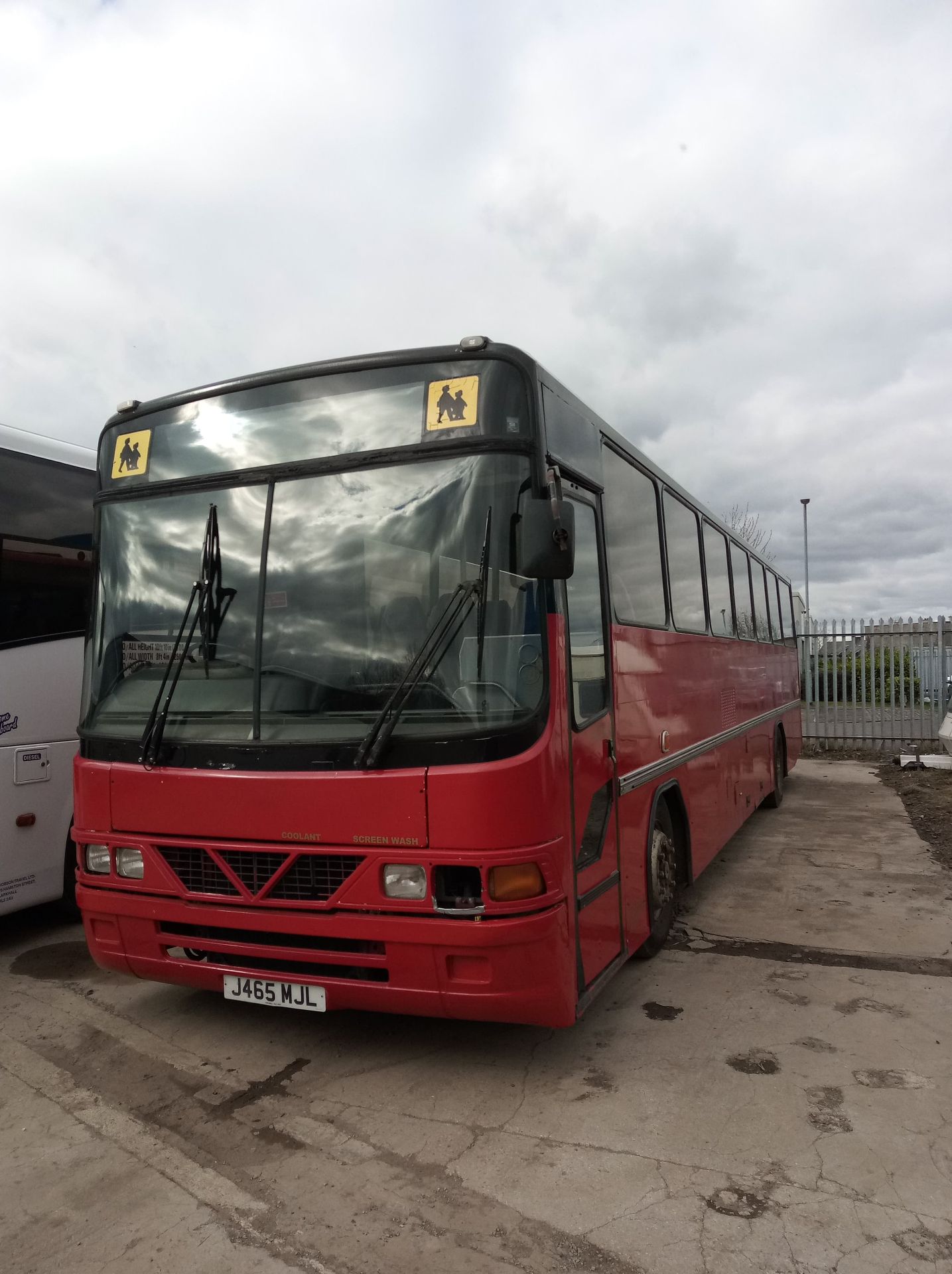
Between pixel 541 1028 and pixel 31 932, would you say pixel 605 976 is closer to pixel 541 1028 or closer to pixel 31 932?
pixel 541 1028

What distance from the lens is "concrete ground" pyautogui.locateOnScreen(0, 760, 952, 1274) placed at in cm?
297

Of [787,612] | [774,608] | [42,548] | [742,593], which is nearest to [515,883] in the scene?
[42,548]

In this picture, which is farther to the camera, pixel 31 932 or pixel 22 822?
pixel 31 932

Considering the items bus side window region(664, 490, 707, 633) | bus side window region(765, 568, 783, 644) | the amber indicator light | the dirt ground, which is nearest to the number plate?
the amber indicator light

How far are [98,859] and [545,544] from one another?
8.56ft

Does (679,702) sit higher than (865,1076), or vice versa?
(679,702)

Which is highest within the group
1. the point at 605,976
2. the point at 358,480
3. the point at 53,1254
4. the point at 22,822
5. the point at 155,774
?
the point at 358,480

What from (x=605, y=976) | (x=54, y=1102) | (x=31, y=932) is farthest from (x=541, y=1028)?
(x=31, y=932)

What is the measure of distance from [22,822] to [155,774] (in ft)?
7.99

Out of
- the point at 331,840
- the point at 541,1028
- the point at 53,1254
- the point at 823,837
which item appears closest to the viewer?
the point at 53,1254

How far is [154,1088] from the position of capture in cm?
416

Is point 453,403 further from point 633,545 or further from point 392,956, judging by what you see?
point 392,956

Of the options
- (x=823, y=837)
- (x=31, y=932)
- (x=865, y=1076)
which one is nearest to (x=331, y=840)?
(x=865, y=1076)

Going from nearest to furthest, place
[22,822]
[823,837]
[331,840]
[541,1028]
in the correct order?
[331,840], [541,1028], [22,822], [823,837]
